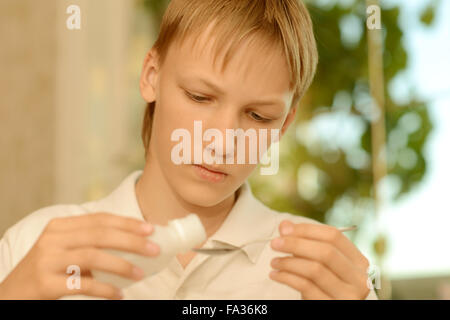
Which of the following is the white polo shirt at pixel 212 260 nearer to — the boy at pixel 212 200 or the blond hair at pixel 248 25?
the boy at pixel 212 200

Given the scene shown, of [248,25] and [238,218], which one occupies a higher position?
[248,25]

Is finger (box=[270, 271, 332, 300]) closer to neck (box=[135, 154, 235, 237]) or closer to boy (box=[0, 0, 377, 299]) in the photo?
boy (box=[0, 0, 377, 299])

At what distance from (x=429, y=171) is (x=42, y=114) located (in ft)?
3.97

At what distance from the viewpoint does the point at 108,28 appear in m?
1.80

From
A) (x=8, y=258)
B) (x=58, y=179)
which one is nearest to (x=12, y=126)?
(x=58, y=179)

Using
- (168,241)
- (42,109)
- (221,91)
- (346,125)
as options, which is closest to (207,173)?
(221,91)

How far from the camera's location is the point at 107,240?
1.73 ft

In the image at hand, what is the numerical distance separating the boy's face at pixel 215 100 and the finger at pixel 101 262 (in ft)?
0.75

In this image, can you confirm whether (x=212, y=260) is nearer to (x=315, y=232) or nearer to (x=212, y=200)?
(x=212, y=200)

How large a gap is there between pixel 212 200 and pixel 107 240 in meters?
0.24

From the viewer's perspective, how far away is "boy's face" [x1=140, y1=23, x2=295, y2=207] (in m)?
0.72

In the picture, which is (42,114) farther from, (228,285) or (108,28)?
(228,285)

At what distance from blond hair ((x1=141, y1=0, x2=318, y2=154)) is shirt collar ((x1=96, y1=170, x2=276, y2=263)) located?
0.20 meters

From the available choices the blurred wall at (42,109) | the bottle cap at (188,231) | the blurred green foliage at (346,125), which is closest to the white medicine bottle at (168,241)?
the bottle cap at (188,231)
